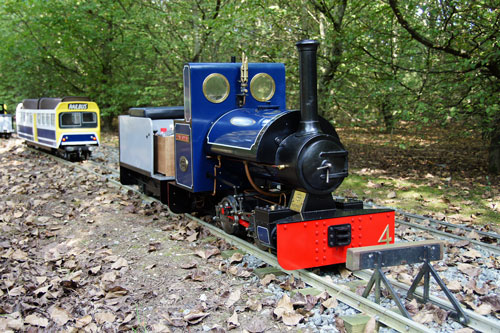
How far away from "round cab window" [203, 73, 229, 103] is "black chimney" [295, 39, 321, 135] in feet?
5.95

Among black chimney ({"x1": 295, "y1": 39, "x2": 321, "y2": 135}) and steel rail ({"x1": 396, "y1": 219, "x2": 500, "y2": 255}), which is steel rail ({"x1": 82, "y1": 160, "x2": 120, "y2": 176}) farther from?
black chimney ({"x1": 295, "y1": 39, "x2": 321, "y2": 135})

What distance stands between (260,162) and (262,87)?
1.89m

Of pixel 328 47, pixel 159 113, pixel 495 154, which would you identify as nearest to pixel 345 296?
pixel 159 113

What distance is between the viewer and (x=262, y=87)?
714 cm

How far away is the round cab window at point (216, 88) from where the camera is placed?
6.78m

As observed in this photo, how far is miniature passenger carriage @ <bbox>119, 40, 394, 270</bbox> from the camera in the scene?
17.0 feet

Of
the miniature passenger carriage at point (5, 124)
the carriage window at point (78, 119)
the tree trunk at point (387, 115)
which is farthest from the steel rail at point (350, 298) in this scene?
the miniature passenger carriage at point (5, 124)

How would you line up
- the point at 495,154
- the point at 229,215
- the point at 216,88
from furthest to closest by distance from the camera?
the point at 495,154 → the point at 216,88 → the point at 229,215

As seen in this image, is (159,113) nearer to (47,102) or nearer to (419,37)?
(419,37)

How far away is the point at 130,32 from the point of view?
2045 cm

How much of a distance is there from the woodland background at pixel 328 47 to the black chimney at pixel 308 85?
4704 mm

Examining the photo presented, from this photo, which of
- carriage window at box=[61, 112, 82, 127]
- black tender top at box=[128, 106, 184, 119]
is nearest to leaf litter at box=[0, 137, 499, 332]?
black tender top at box=[128, 106, 184, 119]

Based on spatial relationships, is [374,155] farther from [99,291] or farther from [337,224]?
[99,291]

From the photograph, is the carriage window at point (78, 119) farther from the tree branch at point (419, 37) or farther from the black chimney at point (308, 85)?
the black chimney at point (308, 85)
